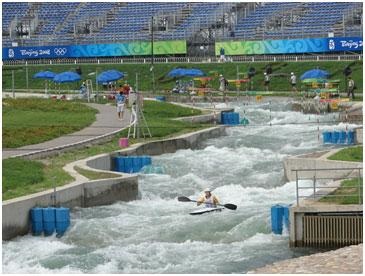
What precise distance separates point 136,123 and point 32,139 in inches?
160

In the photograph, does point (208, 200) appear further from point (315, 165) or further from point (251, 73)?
point (251, 73)

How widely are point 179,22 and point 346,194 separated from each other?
217 feet

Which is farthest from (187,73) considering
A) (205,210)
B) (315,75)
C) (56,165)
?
(205,210)

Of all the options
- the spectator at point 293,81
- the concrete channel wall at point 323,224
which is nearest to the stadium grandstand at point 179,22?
the spectator at point 293,81

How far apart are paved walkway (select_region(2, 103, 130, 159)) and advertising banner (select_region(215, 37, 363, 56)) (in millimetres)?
27168

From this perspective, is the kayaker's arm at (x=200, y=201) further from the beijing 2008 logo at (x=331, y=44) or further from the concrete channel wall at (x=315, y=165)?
the beijing 2008 logo at (x=331, y=44)

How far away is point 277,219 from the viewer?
73.7 ft

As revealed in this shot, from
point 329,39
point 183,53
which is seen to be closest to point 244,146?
point 329,39

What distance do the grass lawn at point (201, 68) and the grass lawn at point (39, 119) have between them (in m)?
18.6

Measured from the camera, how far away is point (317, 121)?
1857 inches

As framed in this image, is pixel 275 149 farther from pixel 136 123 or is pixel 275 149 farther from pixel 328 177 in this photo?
pixel 328 177

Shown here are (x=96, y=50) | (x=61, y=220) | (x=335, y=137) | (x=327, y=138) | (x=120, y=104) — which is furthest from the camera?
(x=96, y=50)

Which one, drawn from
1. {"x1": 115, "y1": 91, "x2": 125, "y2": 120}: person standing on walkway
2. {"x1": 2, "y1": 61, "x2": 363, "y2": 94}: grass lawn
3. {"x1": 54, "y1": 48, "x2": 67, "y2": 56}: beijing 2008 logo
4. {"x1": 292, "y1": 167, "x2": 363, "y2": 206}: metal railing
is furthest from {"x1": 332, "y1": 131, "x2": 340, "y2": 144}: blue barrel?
{"x1": 54, "y1": 48, "x2": 67, "y2": 56}: beijing 2008 logo

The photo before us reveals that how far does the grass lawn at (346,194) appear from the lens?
22.3 meters
